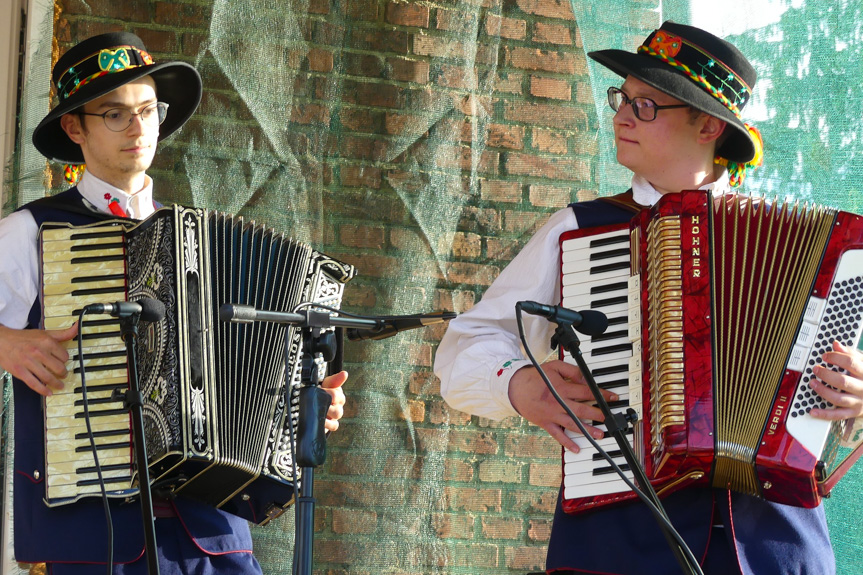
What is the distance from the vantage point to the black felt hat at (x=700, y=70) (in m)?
2.27

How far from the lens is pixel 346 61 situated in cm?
331

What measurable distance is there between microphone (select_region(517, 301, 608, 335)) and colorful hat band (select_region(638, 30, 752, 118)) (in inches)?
30.3

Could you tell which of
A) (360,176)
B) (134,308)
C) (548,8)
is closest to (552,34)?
(548,8)

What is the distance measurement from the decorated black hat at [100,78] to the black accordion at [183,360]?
0.41 meters

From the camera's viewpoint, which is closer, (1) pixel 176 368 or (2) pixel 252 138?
(1) pixel 176 368

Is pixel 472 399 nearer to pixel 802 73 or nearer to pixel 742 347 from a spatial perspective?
pixel 742 347

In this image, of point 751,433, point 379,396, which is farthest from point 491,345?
point 379,396

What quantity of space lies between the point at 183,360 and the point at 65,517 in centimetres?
42

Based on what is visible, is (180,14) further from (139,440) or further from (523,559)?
(523,559)

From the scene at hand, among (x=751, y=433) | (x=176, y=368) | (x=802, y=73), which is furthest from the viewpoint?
(x=802, y=73)

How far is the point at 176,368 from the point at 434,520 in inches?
51.6

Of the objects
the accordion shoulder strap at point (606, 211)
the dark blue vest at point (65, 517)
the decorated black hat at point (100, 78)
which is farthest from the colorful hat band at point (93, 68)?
the accordion shoulder strap at point (606, 211)

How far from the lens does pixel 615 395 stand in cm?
198

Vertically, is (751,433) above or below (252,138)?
below
